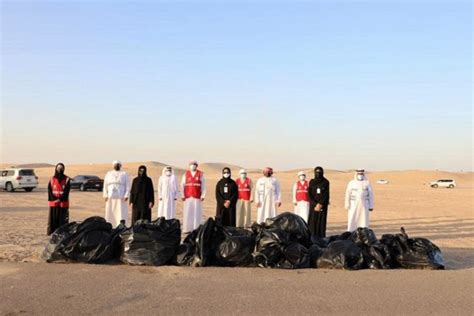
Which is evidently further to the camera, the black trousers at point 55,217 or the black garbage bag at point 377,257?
the black trousers at point 55,217

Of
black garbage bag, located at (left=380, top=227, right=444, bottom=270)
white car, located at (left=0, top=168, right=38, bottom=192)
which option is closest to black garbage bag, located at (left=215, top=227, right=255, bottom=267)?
black garbage bag, located at (left=380, top=227, right=444, bottom=270)

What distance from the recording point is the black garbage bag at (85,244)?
9.23m

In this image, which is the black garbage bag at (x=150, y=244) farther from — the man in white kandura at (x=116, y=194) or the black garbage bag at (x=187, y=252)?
the man in white kandura at (x=116, y=194)

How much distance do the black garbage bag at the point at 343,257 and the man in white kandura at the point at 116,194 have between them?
6.01 meters

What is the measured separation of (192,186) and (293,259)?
553 cm

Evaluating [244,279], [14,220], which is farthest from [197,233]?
[14,220]

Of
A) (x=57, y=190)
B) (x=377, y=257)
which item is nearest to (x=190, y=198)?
(x=57, y=190)

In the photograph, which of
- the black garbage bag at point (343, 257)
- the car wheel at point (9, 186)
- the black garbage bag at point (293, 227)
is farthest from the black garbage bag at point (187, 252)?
the car wheel at point (9, 186)

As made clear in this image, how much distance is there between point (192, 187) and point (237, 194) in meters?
1.18

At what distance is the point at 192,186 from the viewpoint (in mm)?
14172

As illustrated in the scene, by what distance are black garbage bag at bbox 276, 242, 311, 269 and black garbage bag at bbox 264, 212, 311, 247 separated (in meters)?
0.37

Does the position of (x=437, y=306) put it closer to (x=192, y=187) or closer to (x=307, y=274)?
(x=307, y=274)

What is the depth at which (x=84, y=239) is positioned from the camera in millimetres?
9297

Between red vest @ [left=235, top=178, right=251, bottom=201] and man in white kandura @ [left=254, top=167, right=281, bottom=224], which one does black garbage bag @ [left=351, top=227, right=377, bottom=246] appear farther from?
man in white kandura @ [left=254, top=167, right=281, bottom=224]
